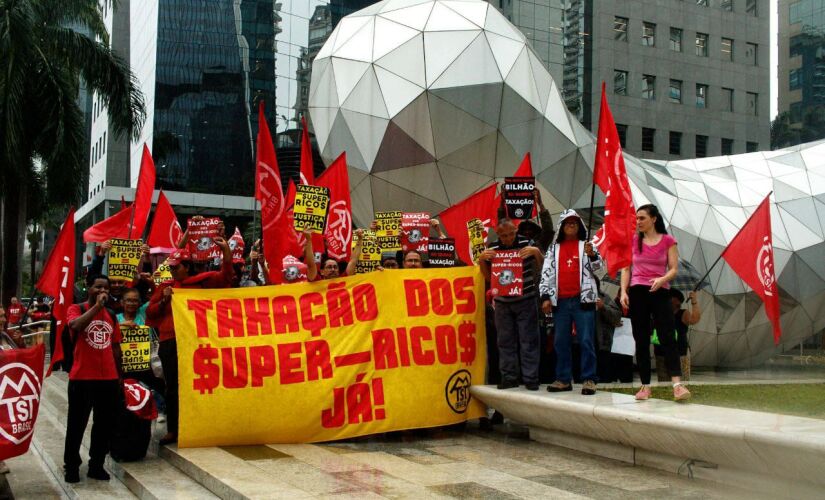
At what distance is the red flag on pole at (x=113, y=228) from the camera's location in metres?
12.6

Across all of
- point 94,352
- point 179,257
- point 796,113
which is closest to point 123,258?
point 179,257

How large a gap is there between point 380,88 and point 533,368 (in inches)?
314

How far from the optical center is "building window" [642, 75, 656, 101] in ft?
162

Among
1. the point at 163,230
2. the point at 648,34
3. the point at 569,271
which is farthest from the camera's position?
the point at 648,34

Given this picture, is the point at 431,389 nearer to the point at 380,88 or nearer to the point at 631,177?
the point at 380,88

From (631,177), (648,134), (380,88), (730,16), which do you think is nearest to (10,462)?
(380,88)

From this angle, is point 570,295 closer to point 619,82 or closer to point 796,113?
point 619,82

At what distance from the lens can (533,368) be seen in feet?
27.7

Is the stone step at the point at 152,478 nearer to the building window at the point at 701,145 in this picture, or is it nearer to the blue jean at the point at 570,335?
the blue jean at the point at 570,335

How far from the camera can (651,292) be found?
7.41m

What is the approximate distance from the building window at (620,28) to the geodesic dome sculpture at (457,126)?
33941 millimetres

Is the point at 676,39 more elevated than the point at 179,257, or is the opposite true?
the point at 676,39

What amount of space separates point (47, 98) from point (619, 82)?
34.2m

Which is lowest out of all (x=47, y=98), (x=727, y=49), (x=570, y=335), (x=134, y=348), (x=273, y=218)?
(x=134, y=348)
